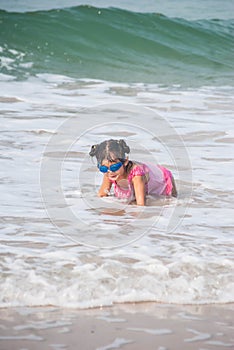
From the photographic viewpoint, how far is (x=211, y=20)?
18094 mm

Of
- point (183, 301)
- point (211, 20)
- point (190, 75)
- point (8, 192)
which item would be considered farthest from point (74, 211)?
point (211, 20)

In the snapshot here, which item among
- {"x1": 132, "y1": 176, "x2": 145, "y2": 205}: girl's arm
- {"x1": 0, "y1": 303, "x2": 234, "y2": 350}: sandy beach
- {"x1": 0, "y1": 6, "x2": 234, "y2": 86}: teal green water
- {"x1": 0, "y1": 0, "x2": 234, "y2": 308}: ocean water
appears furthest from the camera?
{"x1": 0, "y1": 6, "x2": 234, "y2": 86}: teal green water

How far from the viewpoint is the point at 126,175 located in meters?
5.51

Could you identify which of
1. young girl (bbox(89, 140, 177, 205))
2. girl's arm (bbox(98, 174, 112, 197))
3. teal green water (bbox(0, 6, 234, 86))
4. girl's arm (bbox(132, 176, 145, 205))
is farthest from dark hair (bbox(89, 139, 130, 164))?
teal green water (bbox(0, 6, 234, 86))

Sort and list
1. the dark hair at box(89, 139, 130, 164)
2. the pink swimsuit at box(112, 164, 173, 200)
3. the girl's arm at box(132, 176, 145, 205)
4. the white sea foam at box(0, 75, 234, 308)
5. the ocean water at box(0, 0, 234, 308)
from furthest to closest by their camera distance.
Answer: the pink swimsuit at box(112, 164, 173, 200) → the girl's arm at box(132, 176, 145, 205) → the dark hair at box(89, 139, 130, 164) → the ocean water at box(0, 0, 234, 308) → the white sea foam at box(0, 75, 234, 308)

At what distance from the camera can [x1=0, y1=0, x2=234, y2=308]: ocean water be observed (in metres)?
3.93

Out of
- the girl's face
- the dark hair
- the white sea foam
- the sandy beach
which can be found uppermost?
the dark hair

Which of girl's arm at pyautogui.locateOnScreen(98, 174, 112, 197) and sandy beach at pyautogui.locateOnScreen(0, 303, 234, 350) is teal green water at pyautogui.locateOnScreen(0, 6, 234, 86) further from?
sandy beach at pyautogui.locateOnScreen(0, 303, 234, 350)

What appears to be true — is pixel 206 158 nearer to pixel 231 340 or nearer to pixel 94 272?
pixel 94 272

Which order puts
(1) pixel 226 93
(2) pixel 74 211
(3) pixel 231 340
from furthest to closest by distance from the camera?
(1) pixel 226 93 < (2) pixel 74 211 < (3) pixel 231 340

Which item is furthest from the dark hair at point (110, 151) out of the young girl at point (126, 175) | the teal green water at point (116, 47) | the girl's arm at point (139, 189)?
the teal green water at point (116, 47)

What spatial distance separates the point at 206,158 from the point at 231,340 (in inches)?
148

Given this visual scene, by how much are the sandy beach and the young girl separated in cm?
184

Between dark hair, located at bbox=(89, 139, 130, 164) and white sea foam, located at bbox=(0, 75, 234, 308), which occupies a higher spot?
dark hair, located at bbox=(89, 139, 130, 164)
